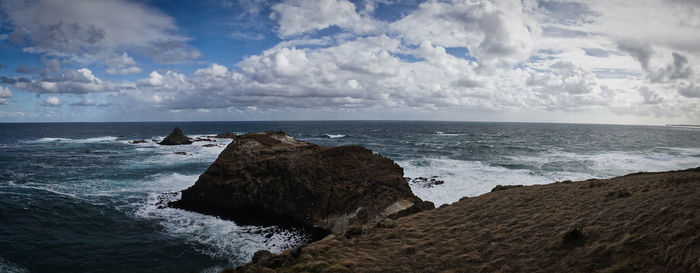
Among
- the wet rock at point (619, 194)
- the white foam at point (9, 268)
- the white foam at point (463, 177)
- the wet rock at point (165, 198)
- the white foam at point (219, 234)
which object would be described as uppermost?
the wet rock at point (619, 194)

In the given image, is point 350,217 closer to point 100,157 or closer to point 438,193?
point 438,193

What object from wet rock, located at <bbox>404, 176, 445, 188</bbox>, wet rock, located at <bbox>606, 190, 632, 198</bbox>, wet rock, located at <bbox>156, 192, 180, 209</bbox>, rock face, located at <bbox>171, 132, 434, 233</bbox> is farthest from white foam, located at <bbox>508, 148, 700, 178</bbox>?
wet rock, located at <bbox>156, 192, 180, 209</bbox>

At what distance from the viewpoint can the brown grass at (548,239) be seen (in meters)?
7.45

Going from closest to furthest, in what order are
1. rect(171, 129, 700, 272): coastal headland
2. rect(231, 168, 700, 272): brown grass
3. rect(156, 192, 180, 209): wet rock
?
1. rect(231, 168, 700, 272): brown grass
2. rect(171, 129, 700, 272): coastal headland
3. rect(156, 192, 180, 209): wet rock

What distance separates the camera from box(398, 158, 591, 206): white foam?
2592 cm

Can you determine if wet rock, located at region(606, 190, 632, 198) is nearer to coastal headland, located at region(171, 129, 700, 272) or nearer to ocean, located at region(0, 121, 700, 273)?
coastal headland, located at region(171, 129, 700, 272)

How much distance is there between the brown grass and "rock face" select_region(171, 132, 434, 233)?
4802 millimetres

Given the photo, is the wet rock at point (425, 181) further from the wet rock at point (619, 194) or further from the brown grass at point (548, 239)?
the wet rock at point (619, 194)

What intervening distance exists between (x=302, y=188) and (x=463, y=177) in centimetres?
1888

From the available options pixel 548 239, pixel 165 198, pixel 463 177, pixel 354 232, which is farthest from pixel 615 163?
pixel 165 198

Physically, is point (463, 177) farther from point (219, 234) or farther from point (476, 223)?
point (219, 234)

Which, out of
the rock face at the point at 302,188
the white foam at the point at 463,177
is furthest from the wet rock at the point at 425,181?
the rock face at the point at 302,188

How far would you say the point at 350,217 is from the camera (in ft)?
58.5

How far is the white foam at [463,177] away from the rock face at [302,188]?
6.63 meters
